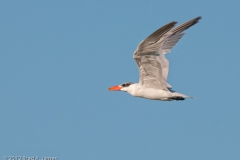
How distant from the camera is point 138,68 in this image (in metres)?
24.9

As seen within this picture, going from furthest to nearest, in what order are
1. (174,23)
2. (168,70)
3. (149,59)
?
(168,70)
(149,59)
(174,23)

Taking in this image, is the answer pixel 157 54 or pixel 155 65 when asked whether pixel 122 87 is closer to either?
pixel 155 65

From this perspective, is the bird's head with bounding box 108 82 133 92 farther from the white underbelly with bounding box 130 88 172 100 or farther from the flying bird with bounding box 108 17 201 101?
the white underbelly with bounding box 130 88 172 100

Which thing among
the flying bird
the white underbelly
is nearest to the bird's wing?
the flying bird

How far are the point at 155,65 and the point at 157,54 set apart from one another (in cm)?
66

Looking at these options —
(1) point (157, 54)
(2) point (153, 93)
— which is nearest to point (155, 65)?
(1) point (157, 54)

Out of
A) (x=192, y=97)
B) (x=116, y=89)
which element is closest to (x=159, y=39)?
(x=192, y=97)

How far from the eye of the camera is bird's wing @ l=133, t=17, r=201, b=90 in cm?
2341

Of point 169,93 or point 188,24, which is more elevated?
point 188,24

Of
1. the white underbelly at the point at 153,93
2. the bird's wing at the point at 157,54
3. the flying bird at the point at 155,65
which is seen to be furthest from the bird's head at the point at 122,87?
the bird's wing at the point at 157,54

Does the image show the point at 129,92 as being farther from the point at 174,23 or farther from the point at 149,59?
the point at 174,23

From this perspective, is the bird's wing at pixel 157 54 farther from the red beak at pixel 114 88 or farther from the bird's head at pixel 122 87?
the red beak at pixel 114 88

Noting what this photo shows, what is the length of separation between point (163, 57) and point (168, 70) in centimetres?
60

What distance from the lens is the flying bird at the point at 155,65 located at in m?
23.6
